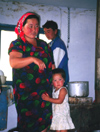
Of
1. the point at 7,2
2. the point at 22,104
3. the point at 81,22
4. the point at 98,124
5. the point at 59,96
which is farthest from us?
the point at 81,22

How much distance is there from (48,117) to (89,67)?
8.21 ft

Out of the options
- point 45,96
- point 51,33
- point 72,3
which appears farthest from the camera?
point 72,3

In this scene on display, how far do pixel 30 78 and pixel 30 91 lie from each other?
0.11 metres

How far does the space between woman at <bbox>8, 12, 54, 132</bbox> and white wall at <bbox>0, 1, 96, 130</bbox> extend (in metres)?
2.14

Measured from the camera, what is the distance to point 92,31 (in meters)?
3.93

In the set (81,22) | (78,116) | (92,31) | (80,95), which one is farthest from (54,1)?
(78,116)

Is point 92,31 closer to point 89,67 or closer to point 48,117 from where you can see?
point 89,67

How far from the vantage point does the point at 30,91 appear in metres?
1.49

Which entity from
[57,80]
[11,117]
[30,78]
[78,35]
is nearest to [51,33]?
[57,80]

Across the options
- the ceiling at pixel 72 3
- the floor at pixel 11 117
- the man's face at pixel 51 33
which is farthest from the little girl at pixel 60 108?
the ceiling at pixel 72 3

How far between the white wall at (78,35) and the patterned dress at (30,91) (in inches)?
88.2

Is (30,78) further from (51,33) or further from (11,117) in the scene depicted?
(11,117)

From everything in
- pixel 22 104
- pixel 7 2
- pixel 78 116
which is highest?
pixel 7 2

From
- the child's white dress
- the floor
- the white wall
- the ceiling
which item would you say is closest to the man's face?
the white wall
